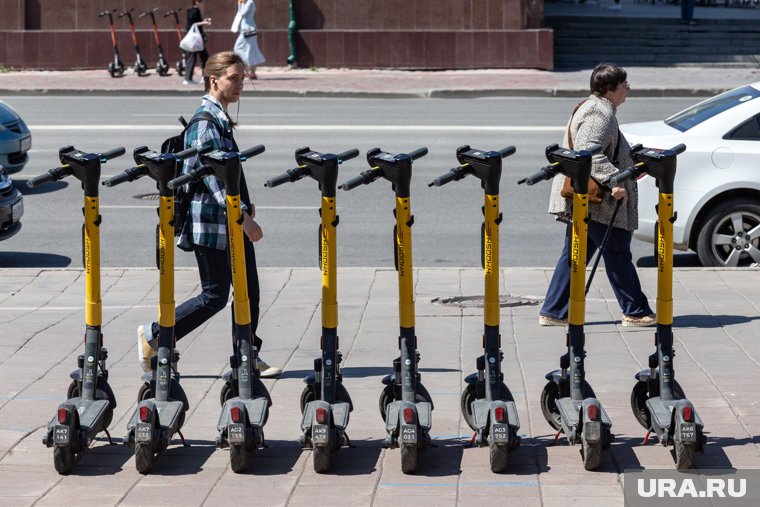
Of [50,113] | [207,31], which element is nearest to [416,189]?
[50,113]

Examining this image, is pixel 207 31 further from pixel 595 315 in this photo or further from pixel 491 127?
pixel 595 315

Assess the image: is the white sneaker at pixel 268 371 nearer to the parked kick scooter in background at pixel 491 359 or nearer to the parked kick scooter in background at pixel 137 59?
the parked kick scooter in background at pixel 491 359

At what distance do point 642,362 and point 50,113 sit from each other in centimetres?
1870

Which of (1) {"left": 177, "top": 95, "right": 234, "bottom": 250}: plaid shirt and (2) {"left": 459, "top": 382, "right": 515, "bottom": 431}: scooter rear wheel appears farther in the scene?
(1) {"left": 177, "top": 95, "right": 234, "bottom": 250}: plaid shirt

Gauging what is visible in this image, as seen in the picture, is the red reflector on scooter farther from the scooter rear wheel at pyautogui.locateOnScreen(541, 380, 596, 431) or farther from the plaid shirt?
the plaid shirt

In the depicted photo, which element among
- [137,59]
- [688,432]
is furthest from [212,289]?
[137,59]

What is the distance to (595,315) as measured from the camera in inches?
376

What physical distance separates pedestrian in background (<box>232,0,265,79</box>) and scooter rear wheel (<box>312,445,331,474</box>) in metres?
24.6

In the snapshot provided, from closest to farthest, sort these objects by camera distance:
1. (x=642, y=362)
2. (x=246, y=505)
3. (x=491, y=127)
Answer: (x=246, y=505), (x=642, y=362), (x=491, y=127)

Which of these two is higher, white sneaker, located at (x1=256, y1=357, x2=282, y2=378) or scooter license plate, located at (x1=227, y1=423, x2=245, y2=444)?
scooter license plate, located at (x1=227, y1=423, x2=245, y2=444)

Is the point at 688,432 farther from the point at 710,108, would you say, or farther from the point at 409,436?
the point at 710,108

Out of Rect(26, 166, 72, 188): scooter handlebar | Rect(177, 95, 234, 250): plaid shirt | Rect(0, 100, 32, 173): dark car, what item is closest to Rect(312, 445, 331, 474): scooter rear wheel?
Rect(177, 95, 234, 250): plaid shirt

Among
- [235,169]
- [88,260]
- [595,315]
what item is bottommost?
[595,315]

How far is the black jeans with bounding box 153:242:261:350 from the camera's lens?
734 cm
